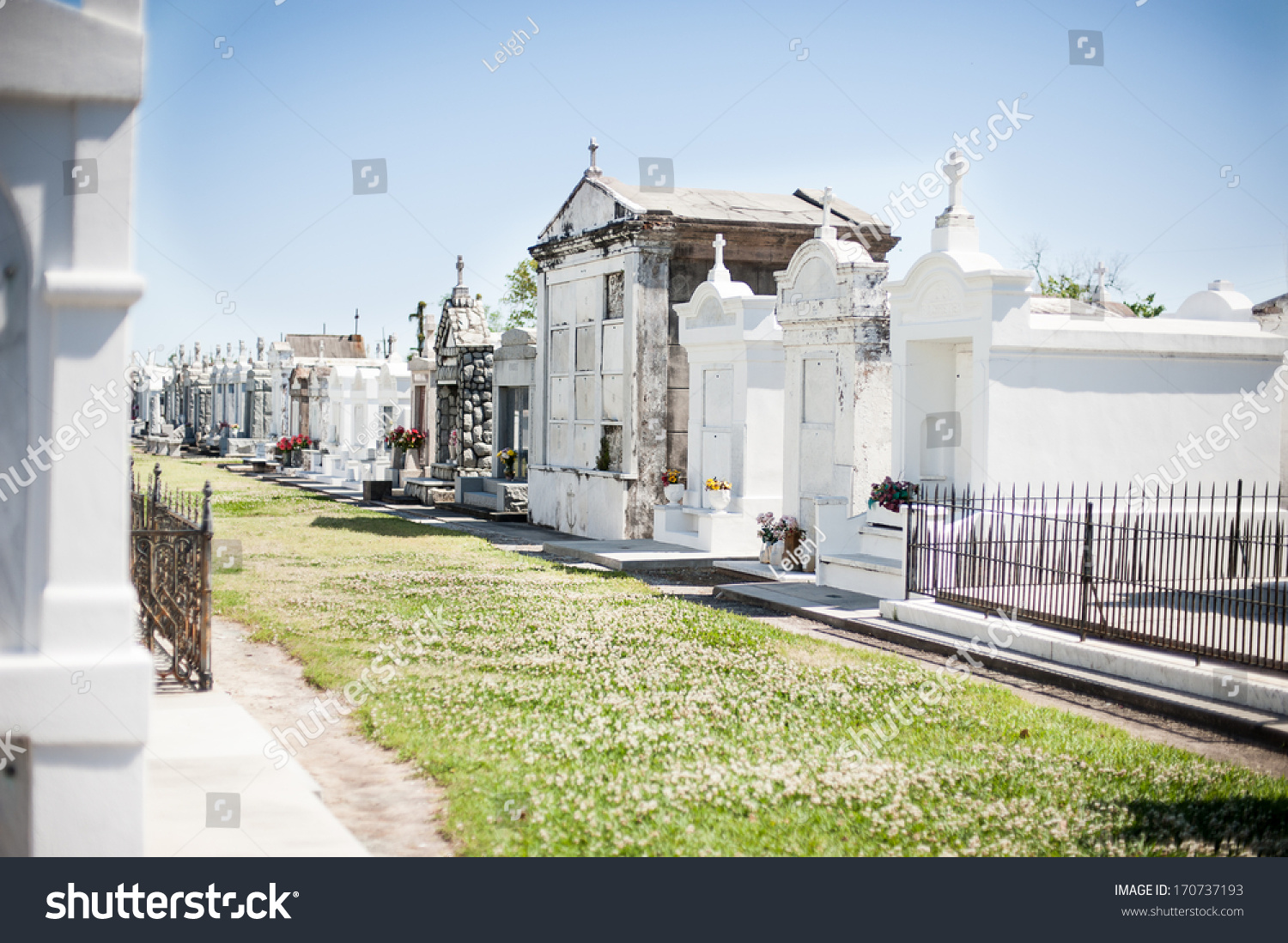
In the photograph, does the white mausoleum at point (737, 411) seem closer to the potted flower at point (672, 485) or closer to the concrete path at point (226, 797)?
the potted flower at point (672, 485)

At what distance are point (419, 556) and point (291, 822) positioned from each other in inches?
439

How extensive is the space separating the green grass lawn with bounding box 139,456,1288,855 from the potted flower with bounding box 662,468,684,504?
5655 mm

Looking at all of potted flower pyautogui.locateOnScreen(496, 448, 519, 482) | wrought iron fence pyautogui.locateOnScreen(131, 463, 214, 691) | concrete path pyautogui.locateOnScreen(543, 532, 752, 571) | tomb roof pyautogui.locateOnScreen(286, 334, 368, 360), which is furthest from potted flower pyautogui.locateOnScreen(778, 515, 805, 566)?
tomb roof pyautogui.locateOnScreen(286, 334, 368, 360)

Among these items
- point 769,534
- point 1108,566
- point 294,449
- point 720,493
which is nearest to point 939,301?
point 1108,566

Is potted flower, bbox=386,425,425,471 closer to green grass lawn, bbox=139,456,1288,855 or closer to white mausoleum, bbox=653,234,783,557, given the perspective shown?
white mausoleum, bbox=653,234,783,557

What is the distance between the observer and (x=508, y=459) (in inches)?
1008

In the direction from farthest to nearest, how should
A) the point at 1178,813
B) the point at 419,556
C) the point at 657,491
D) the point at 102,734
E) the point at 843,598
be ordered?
1. the point at 657,491
2. the point at 419,556
3. the point at 843,598
4. the point at 1178,813
5. the point at 102,734

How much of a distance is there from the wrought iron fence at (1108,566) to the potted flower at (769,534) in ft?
8.06

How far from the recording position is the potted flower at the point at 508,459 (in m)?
25.6

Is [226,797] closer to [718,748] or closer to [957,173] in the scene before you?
[718,748]

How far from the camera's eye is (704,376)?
1747 centimetres

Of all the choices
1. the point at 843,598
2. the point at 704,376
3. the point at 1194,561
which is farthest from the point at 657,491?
the point at 1194,561

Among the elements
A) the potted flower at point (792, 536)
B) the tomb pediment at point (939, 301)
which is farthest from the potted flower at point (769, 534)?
the tomb pediment at point (939, 301)

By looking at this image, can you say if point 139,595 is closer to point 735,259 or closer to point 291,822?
point 291,822
